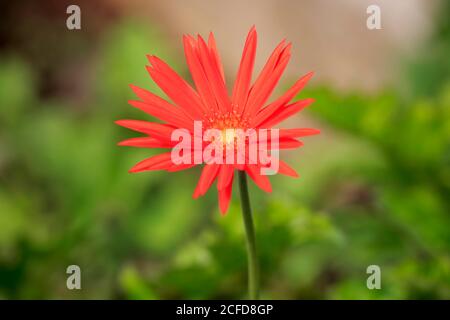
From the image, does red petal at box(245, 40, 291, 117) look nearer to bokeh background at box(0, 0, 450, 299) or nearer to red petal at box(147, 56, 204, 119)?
red petal at box(147, 56, 204, 119)

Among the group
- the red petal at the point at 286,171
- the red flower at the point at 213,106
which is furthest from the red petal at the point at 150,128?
the red petal at the point at 286,171

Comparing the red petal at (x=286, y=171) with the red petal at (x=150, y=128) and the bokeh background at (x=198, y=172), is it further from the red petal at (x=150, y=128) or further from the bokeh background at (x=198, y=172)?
the bokeh background at (x=198, y=172)

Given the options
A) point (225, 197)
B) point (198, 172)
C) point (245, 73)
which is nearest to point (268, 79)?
point (245, 73)

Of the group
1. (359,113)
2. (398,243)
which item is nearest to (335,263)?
(398,243)

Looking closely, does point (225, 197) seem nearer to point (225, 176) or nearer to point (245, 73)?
point (225, 176)

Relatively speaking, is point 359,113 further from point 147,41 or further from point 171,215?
point 147,41
